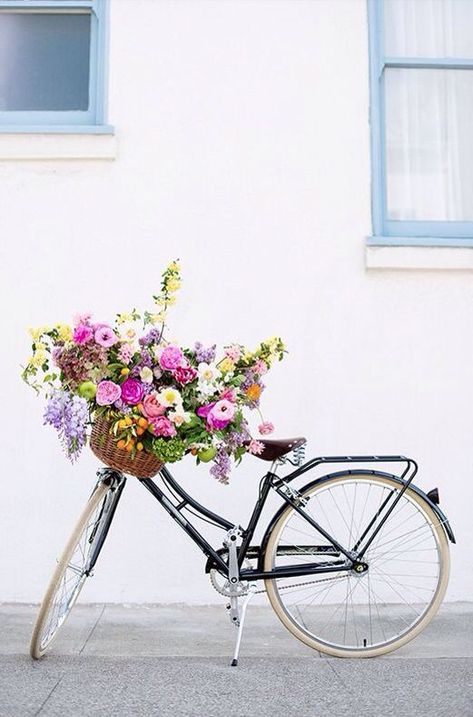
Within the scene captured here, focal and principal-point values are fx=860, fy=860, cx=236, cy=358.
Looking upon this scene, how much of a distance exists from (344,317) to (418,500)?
1261 millimetres

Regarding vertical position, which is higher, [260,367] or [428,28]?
[428,28]

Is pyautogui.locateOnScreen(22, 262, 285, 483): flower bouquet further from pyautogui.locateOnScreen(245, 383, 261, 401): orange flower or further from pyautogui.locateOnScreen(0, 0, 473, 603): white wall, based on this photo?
pyautogui.locateOnScreen(0, 0, 473, 603): white wall

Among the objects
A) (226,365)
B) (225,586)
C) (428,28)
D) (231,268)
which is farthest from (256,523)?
(428,28)

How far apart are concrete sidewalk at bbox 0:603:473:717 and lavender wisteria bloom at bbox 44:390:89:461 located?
884 millimetres

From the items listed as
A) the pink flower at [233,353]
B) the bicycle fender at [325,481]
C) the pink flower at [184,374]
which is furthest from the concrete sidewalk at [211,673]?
the pink flower at [233,353]

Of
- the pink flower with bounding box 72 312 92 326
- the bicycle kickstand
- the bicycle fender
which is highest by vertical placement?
the pink flower with bounding box 72 312 92 326

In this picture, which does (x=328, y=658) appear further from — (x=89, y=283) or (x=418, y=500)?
(x=89, y=283)

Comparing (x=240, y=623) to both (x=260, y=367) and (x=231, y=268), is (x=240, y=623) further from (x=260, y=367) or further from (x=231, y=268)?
(x=231, y=268)

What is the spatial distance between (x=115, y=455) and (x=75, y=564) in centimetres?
54

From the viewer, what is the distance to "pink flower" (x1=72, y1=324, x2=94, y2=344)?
3.27m

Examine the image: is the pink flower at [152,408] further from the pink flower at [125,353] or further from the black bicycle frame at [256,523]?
the black bicycle frame at [256,523]

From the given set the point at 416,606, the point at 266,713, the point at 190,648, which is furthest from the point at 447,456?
the point at 266,713

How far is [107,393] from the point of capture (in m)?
3.27

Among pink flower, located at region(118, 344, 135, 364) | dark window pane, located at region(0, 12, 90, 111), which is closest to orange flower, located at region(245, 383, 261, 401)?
pink flower, located at region(118, 344, 135, 364)
